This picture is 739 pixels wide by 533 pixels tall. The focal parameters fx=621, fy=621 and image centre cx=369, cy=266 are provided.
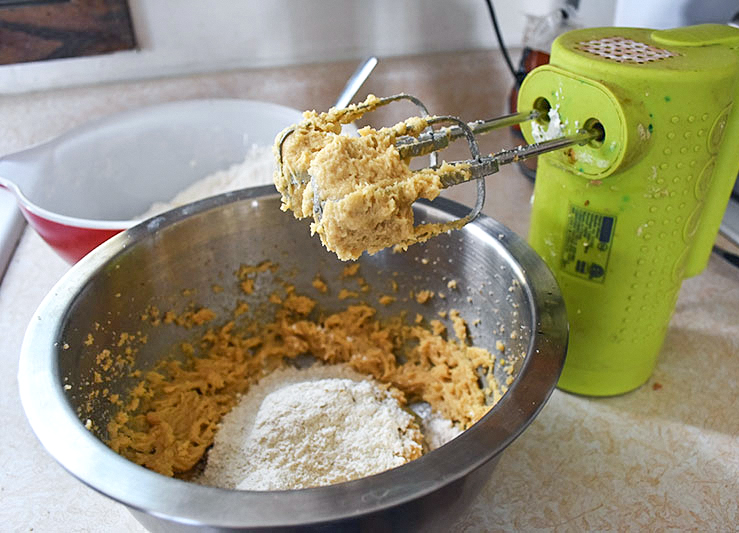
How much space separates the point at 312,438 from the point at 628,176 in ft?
1.28

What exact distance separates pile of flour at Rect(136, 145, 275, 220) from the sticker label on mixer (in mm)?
429

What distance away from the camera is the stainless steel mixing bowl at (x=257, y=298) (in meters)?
0.40

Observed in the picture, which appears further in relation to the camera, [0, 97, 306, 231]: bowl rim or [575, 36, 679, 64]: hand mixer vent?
[0, 97, 306, 231]: bowl rim

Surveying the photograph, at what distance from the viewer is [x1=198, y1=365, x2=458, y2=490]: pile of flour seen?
1.92ft

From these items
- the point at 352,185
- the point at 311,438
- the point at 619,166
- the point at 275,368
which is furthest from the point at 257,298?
the point at 619,166

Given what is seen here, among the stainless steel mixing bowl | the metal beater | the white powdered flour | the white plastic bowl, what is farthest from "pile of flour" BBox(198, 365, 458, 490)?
the white plastic bowl

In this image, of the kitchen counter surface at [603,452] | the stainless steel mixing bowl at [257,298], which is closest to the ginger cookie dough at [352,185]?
the stainless steel mixing bowl at [257,298]

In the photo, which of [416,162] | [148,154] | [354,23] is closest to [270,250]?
[148,154]

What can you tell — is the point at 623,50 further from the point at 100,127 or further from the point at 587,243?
→ the point at 100,127

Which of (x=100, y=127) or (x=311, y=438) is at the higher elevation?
(x=100, y=127)

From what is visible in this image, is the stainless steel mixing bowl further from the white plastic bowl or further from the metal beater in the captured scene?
the white plastic bowl

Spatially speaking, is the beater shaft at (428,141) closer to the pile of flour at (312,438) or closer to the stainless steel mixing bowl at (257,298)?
the stainless steel mixing bowl at (257,298)

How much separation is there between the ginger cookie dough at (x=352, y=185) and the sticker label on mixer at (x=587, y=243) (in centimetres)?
16

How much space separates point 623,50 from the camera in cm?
56
